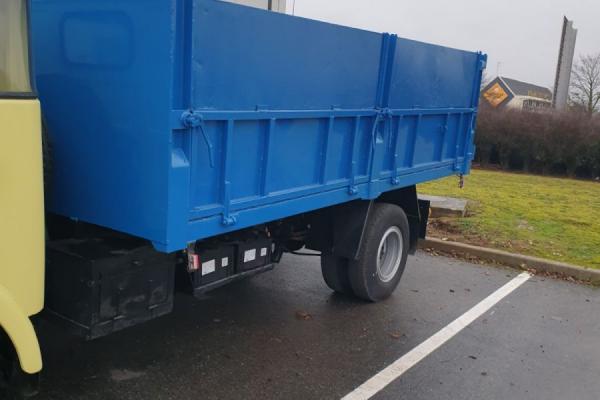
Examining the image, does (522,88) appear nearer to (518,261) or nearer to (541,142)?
(541,142)

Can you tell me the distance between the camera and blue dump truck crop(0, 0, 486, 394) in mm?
2830

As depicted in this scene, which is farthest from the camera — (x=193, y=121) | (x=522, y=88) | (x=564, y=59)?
(x=522, y=88)

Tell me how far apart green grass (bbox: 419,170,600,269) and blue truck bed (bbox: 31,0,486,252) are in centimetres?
406

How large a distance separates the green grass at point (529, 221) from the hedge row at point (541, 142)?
4345mm

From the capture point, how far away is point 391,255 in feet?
18.6

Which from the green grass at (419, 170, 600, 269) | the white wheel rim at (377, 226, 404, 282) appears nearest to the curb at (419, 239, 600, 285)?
the green grass at (419, 170, 600, 269)

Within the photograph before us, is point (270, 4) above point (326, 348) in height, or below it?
above

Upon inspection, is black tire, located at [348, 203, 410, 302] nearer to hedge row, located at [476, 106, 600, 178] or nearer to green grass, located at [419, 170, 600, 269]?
green grass, located at [419, 170, 600, 269]

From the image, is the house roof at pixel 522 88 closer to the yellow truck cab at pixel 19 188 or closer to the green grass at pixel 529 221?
the green grass at pixel 529 221

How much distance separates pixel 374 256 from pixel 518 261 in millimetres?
2530

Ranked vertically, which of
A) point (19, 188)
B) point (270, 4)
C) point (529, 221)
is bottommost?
point (529, 221)

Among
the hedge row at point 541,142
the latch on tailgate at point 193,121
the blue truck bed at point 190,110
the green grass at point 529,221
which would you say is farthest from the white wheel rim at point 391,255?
the hedge row at point 541,142

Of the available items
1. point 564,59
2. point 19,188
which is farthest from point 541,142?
point 19,188

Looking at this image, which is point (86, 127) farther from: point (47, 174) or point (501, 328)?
point (501, 328)
